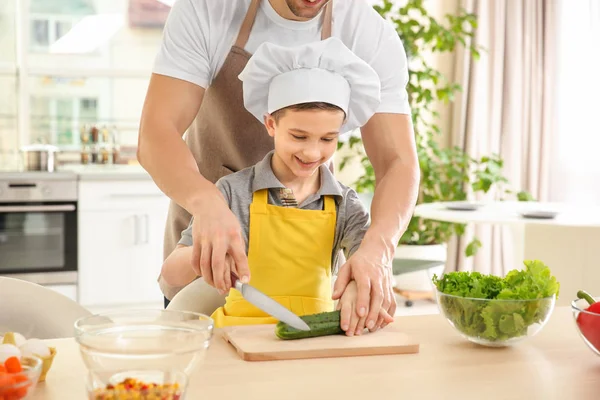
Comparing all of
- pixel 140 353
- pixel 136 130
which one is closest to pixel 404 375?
pixel 140 353

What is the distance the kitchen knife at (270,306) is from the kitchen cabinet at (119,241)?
3504mm

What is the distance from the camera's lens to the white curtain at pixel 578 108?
532 centimetres

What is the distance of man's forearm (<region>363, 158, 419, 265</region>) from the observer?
1619 mm

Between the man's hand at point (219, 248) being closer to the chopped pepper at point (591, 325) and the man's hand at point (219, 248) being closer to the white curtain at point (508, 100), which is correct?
the chopped pepper at point (591, 325)

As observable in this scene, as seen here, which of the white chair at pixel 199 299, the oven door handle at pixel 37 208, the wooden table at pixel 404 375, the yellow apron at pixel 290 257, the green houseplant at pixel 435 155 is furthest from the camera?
the green houseplant at pixel 435 155

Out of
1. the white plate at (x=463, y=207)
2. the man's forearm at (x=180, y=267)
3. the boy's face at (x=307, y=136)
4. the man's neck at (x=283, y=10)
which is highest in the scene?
the man's neck at (x=283, y=10)

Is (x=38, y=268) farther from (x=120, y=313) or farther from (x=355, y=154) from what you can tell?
(x=120, y=313)

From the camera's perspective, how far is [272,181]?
6.06 feet

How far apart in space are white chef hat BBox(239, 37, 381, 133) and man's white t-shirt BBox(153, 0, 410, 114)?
0.60ft

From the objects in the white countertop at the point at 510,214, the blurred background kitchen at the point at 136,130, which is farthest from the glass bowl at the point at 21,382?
the blurred background kitchen at the point at 136,130

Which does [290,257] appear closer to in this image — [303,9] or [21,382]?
[303,9]

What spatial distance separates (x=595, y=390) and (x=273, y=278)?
778mm

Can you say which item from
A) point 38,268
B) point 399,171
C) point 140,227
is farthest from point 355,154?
point 399,171

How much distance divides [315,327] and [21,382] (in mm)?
524
